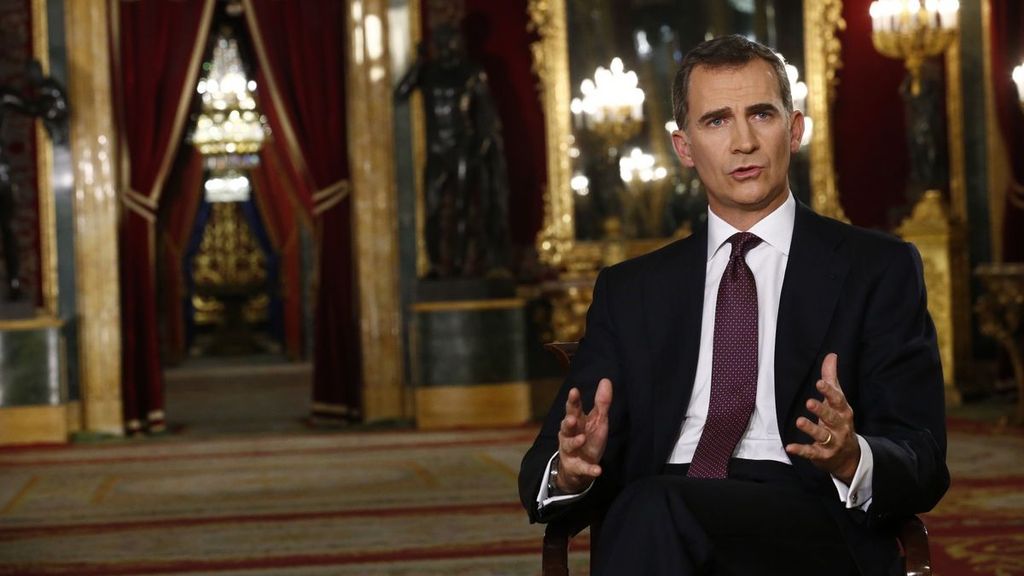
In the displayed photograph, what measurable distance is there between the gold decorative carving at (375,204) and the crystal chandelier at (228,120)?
5.36m

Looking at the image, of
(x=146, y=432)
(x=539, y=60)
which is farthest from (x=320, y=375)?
(x=539, y=60)

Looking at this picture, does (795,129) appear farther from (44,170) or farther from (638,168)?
(44,170)

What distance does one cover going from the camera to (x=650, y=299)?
2.45 meters

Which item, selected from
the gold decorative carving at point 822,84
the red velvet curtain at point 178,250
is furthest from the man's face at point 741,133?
the red velvet curtain at point 178,250

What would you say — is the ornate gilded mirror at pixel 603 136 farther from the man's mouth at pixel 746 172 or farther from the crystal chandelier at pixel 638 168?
the man's mouth at pixel 746 172

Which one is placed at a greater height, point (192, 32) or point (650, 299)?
point (192, 32)

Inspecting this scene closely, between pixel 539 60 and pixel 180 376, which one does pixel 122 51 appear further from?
pixel 180 376

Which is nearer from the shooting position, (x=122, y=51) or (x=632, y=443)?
(x=632, y=443)

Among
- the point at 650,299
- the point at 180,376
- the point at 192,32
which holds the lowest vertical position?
the point at 180,376

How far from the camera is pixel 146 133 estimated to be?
29.9 ft

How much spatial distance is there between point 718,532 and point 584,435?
23 centimetres

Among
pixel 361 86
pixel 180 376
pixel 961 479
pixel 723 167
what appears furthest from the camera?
pixel 180 376

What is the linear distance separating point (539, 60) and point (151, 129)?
2.46 metres

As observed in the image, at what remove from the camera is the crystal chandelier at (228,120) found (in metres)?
14.4
